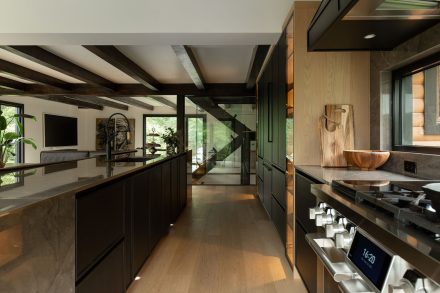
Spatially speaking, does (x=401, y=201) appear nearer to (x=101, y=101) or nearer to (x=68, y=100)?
(x=101, y=101)

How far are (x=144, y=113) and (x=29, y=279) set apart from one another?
9408 mm

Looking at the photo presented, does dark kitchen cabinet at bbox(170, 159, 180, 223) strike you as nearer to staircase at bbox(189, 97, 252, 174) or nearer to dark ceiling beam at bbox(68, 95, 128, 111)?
staircase at bbox(189, 97, 252, 174)

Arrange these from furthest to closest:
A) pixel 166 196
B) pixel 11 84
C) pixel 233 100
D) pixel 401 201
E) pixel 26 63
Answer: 1. pixel 233 100
2. pixel 11 84
3. pixel 26 63
4. pixel 166 196
5. pixel 401 201

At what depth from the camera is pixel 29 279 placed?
3.40 ft

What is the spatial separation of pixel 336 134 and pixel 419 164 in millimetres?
614

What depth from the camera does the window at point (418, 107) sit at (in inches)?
67.6

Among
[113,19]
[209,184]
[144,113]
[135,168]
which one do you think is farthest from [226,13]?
[144,113]

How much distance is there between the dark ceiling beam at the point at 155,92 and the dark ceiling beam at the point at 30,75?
0.24m

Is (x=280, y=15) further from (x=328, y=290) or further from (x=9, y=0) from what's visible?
(x=9, y=0)

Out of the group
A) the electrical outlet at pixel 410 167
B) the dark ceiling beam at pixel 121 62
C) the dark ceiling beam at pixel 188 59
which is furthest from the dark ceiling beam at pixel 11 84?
the electrical outlet at pixel 410 167

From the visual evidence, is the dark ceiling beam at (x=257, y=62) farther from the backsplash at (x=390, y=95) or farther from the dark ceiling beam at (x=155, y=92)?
the backsplash at (x=390, y=95)

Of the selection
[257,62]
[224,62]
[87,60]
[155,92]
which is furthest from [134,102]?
[257,62]

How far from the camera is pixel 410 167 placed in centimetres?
166

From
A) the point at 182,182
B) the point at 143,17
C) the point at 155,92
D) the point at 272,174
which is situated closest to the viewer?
the point at 143,17
